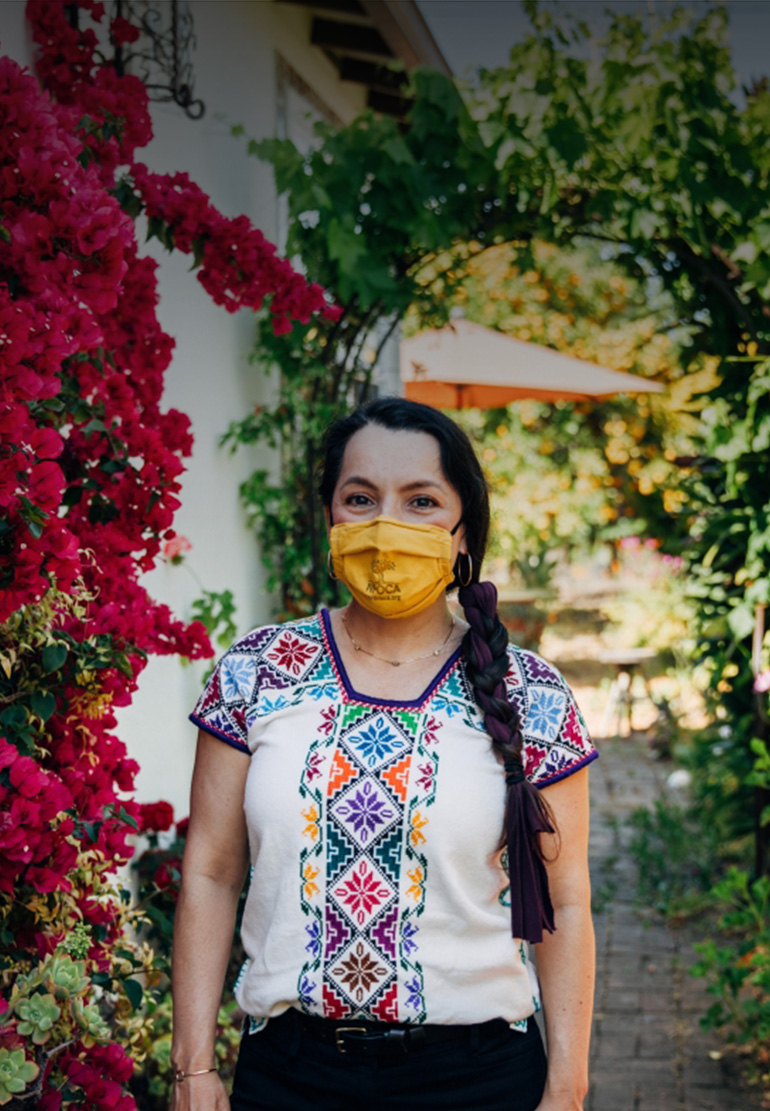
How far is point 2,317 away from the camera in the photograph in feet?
5.90

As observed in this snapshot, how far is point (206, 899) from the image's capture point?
1.89 meters

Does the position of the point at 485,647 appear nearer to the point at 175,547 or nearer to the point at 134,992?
the point at 134,992

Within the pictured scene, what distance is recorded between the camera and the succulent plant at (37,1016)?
1772 millimetres

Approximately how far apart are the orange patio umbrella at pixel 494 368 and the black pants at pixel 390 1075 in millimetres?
5504

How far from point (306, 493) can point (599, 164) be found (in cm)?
203

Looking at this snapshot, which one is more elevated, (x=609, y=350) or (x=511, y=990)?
(x=609, y=350)

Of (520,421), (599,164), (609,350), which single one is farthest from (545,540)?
(599,164)

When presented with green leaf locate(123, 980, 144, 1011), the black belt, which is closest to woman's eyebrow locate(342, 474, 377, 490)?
the black belt

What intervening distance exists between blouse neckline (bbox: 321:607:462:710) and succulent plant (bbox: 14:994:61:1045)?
0.70m

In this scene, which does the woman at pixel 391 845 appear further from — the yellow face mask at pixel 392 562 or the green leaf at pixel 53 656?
the green leaf at pixel 53 656

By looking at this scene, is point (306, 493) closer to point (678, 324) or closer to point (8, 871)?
point (678, 324)

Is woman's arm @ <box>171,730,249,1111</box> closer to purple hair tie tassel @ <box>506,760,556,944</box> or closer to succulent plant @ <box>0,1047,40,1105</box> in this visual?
succulent plant @ <box>0,1047,40,1105</box>

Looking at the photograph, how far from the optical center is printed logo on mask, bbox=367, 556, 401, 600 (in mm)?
1885

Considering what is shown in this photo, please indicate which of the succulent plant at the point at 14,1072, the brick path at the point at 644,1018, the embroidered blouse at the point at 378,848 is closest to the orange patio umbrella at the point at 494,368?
the brick path at the point at 644,1018
